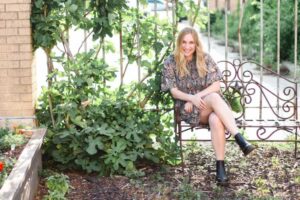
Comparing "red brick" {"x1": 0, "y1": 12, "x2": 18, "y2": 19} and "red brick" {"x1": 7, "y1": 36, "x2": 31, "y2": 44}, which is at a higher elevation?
"red brick" {"x1": 0, "y1": 12, "x2": 18, "y2": 19}

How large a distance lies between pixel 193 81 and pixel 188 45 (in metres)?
0.33

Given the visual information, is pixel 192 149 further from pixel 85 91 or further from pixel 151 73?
pixel 85 91

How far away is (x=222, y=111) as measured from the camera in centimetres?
492

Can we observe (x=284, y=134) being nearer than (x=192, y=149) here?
No

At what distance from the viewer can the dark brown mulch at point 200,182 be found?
15.4 ft

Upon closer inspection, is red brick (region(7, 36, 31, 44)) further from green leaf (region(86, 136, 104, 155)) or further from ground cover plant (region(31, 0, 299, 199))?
green leaf (region(86, 136, 104, 155))

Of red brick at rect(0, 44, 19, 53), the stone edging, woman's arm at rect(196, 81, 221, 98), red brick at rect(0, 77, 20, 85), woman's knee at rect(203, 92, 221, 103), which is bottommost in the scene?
the stone edging

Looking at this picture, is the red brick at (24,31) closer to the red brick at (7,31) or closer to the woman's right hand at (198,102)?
the red brick at (7,31)

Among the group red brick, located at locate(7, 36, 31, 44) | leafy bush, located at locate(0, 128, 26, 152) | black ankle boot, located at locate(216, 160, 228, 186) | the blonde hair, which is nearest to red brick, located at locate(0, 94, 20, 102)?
leafy bush, located at locate(0, 128, 26, 152)

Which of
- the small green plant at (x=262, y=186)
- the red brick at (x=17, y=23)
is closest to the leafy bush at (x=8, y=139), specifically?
the red brick at (x=17, y=23)

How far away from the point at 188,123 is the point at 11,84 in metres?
1.63

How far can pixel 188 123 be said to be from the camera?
16.9 ft

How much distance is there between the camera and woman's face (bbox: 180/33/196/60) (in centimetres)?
512

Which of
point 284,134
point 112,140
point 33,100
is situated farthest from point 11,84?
point 284,134
